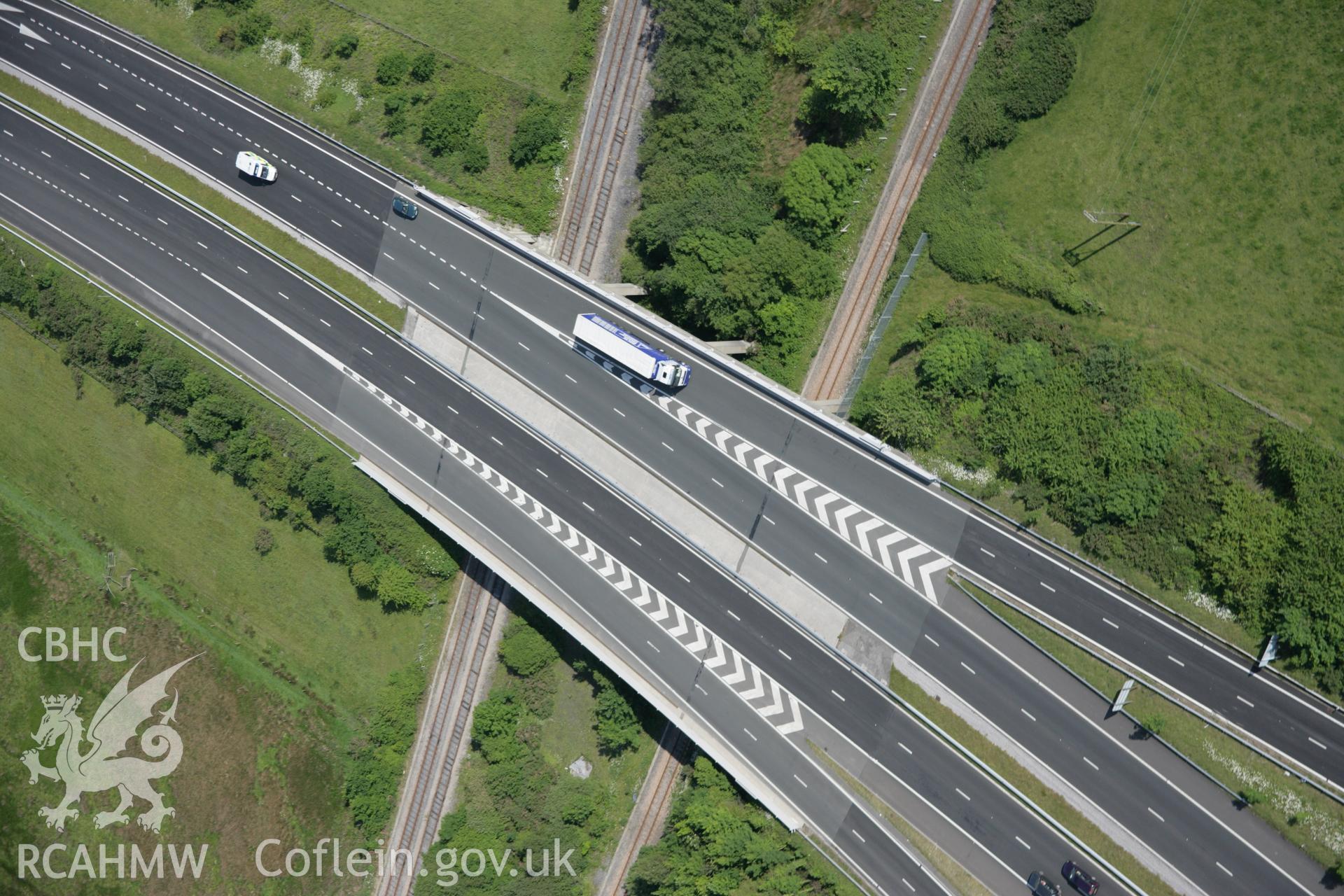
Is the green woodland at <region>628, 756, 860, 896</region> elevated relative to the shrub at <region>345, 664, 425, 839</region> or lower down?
elevated

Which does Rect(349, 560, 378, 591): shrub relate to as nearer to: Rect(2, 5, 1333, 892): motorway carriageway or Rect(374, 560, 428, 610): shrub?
Rect(374, 560, 428, 610): shrub

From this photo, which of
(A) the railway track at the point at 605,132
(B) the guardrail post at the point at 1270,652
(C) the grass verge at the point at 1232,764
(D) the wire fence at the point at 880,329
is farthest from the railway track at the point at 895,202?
(B) the guardrail post at the point at 1270,652

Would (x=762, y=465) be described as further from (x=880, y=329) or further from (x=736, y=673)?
(x=736, y=673)

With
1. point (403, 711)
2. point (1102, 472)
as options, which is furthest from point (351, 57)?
point (1102, 472)

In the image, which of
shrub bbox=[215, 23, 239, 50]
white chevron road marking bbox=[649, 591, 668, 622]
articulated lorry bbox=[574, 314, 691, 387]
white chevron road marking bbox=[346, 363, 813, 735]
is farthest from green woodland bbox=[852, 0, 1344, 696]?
shrub bbox=[215, 23, 239, 50]

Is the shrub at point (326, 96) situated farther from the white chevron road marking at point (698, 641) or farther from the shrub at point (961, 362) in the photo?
the shrub at point (961, 362)

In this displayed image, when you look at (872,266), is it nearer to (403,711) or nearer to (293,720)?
(403,711)
